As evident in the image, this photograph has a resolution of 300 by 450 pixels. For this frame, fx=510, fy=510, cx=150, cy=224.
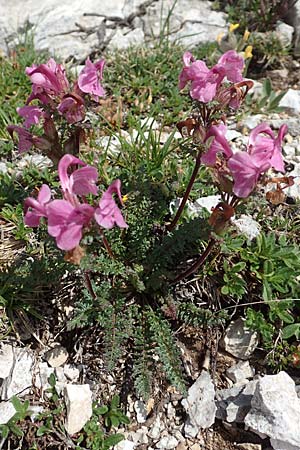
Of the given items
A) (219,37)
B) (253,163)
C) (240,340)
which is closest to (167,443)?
(240,340)

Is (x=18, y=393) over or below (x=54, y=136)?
below

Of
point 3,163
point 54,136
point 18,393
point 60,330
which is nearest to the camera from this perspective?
point 54,136

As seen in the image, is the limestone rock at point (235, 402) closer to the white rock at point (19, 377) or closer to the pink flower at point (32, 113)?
→ the white rock at point (19, 377)

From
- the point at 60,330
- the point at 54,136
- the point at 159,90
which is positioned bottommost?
the point at 60,330

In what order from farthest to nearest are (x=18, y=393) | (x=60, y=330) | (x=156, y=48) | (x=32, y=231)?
1. (x=156, y=48)
2. (x=32, y=231)
3. (x=60, y=330)
4. (x=18, y=393)

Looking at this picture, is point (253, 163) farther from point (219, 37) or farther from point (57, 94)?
point (219, 37)

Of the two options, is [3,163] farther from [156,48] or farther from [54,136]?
[156,48]

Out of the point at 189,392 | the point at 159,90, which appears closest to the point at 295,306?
the point at 189,392
